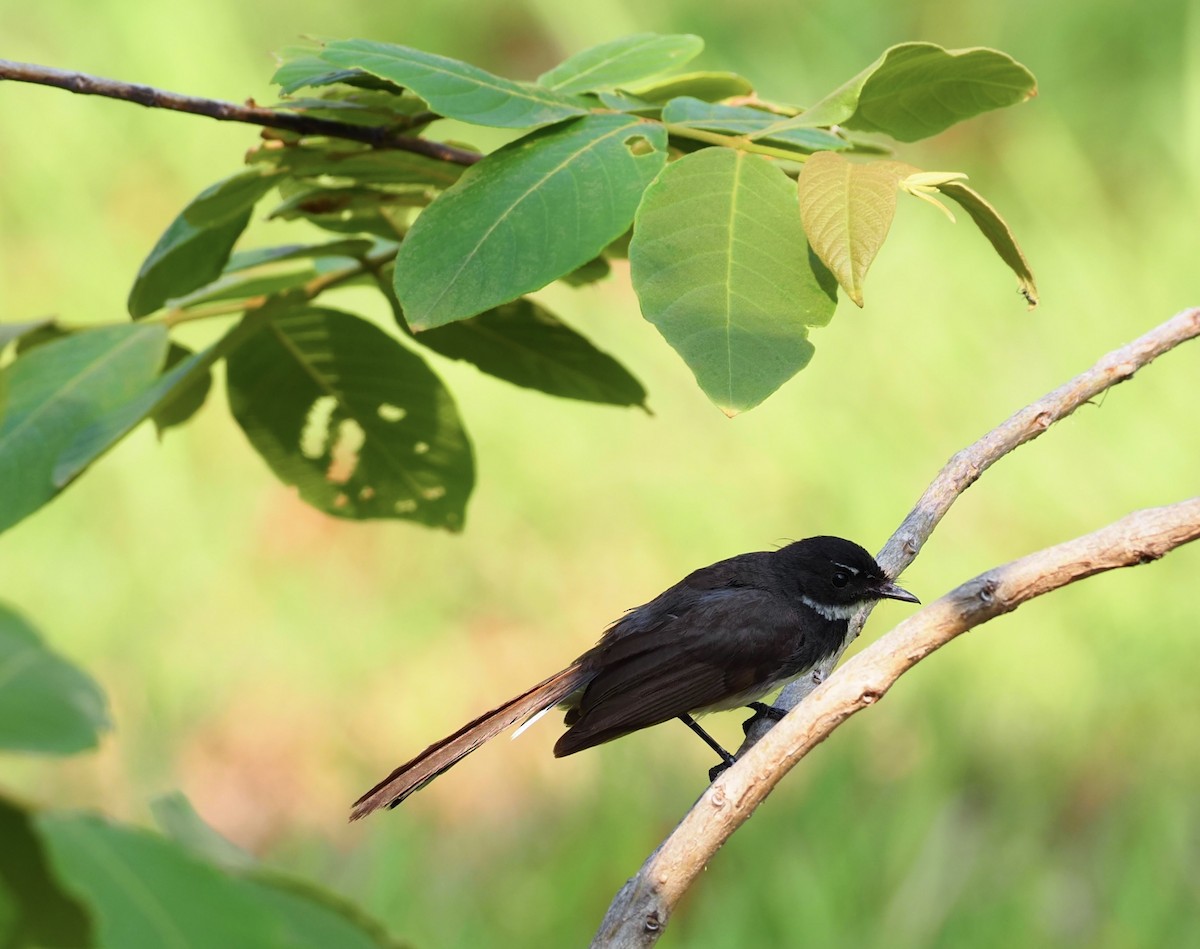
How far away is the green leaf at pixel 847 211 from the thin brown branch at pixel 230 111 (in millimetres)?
454

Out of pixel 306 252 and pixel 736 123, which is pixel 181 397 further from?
pixel 736 123

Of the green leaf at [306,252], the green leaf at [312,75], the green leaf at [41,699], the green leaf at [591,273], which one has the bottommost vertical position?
the green leaf at [41,699]

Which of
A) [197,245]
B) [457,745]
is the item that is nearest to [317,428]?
[197,245]

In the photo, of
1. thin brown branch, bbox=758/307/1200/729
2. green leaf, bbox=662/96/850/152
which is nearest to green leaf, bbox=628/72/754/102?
green leaf, bbox=662/96/850/152

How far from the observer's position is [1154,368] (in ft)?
19.9

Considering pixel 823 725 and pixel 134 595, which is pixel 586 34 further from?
pixel 823 725

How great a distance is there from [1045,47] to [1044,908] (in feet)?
16.0

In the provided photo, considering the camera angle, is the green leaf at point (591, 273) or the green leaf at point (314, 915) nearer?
the green leaf at point (314, 915)

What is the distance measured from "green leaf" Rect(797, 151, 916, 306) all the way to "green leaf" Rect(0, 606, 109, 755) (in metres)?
0.78

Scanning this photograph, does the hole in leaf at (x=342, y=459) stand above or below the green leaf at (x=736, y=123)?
below

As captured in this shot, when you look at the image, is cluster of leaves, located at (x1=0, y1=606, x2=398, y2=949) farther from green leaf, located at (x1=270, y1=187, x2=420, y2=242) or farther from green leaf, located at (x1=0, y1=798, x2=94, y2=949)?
green leaf, located at (x1=270, y1=187, x2=420, y2=242)

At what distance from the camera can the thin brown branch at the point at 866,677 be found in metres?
1.42

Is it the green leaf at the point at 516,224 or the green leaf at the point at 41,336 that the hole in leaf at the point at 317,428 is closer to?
the green leaf at the point at 41,336

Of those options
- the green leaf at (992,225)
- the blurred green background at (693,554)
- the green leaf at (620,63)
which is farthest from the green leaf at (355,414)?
the blurred green background at (693,554)
